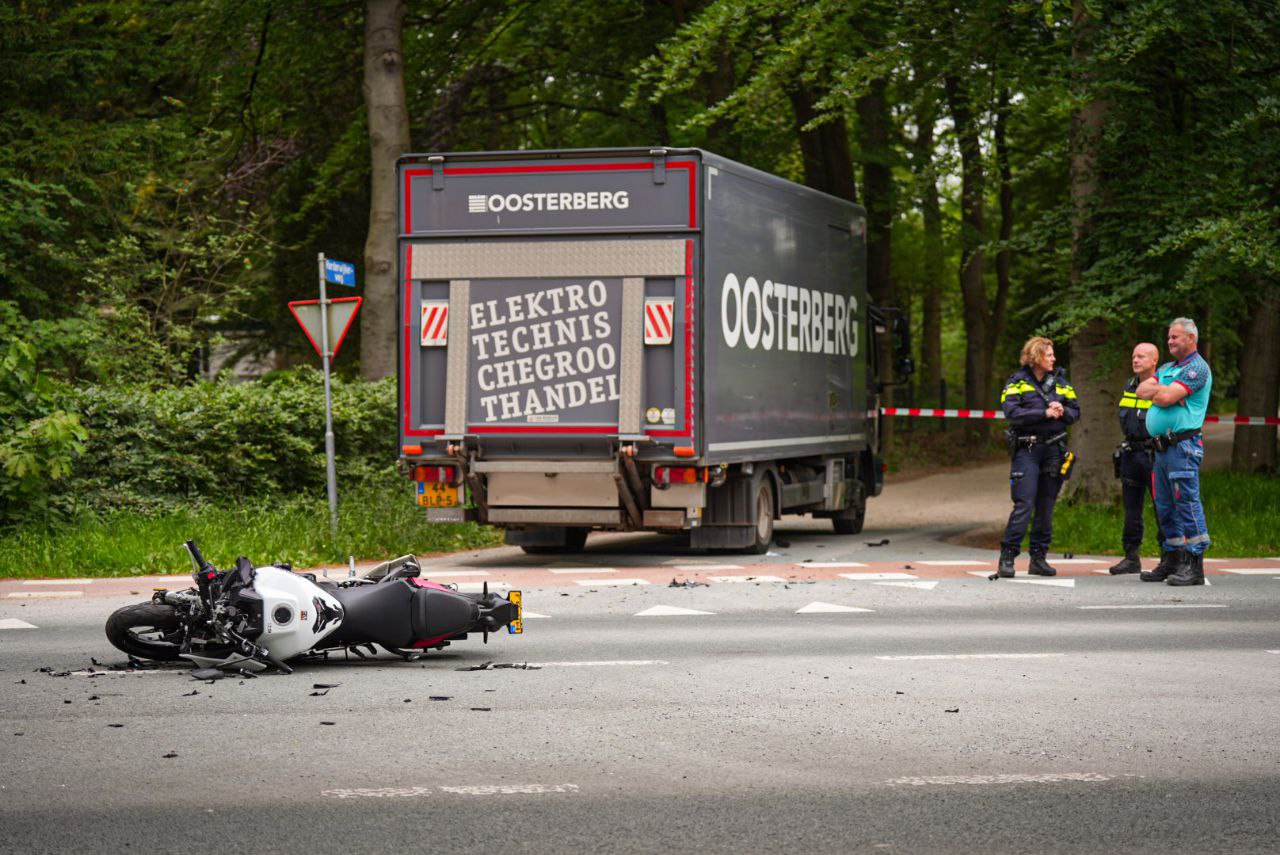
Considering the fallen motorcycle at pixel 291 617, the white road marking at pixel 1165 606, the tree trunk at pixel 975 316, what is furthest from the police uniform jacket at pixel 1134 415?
the tree trunk at pixel 975 316

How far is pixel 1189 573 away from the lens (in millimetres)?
13133

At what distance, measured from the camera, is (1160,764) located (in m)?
6.52

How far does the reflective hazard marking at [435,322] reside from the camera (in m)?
15.1

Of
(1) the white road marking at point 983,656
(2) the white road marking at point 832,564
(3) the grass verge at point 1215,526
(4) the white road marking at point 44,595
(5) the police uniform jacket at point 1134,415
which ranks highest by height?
(5) the police uniform jacket at point 1134,415

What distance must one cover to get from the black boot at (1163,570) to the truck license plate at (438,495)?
593 cm

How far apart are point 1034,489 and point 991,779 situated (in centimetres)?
795

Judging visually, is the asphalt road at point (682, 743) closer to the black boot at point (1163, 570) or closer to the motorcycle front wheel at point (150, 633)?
the motorcycle front wheel at point (150, 633)

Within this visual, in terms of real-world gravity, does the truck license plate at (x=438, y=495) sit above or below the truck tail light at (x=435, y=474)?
below

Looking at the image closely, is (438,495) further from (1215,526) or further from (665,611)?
(1215,526)

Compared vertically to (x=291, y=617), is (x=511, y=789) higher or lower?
lower

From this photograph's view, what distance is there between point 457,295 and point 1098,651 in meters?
7.19

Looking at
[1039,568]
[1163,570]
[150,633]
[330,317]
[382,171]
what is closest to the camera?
[150,633]

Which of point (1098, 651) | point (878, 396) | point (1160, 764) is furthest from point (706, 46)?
point (1160, 764)

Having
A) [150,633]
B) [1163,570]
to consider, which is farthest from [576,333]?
[150,633]
